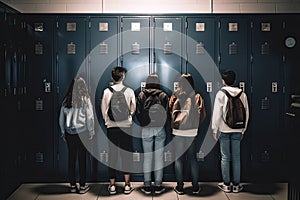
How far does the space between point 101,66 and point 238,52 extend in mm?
1860

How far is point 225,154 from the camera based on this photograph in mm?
5699

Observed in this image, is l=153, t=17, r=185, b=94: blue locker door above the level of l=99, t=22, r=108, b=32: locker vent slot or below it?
below

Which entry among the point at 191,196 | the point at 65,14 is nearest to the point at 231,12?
the point at 65,14

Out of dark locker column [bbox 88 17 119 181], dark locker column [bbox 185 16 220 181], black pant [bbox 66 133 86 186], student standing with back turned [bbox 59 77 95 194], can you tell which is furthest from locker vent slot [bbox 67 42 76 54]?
dark locker column [bbox 185 16 220 181]

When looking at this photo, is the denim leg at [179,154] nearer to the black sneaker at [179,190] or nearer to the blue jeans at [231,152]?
the black sneaker at [179,190]

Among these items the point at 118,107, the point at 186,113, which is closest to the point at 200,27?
the point at 186,113

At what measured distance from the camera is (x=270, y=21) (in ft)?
20.5

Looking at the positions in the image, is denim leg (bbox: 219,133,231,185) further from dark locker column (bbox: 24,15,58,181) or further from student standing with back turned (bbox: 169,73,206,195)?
dark locker column (bbox: 24,15,58,181)

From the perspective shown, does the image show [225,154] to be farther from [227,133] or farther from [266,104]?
[266,104]

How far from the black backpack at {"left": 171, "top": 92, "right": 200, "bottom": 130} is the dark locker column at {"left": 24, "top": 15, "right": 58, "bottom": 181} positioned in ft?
5.80

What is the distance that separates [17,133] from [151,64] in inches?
77.6

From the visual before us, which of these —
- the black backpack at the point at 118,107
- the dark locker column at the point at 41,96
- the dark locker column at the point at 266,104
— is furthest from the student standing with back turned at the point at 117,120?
the dark locker column at the point at 266,104

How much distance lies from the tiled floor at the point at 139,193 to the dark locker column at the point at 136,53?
587 millimetres

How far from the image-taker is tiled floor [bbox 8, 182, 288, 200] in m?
5.56
